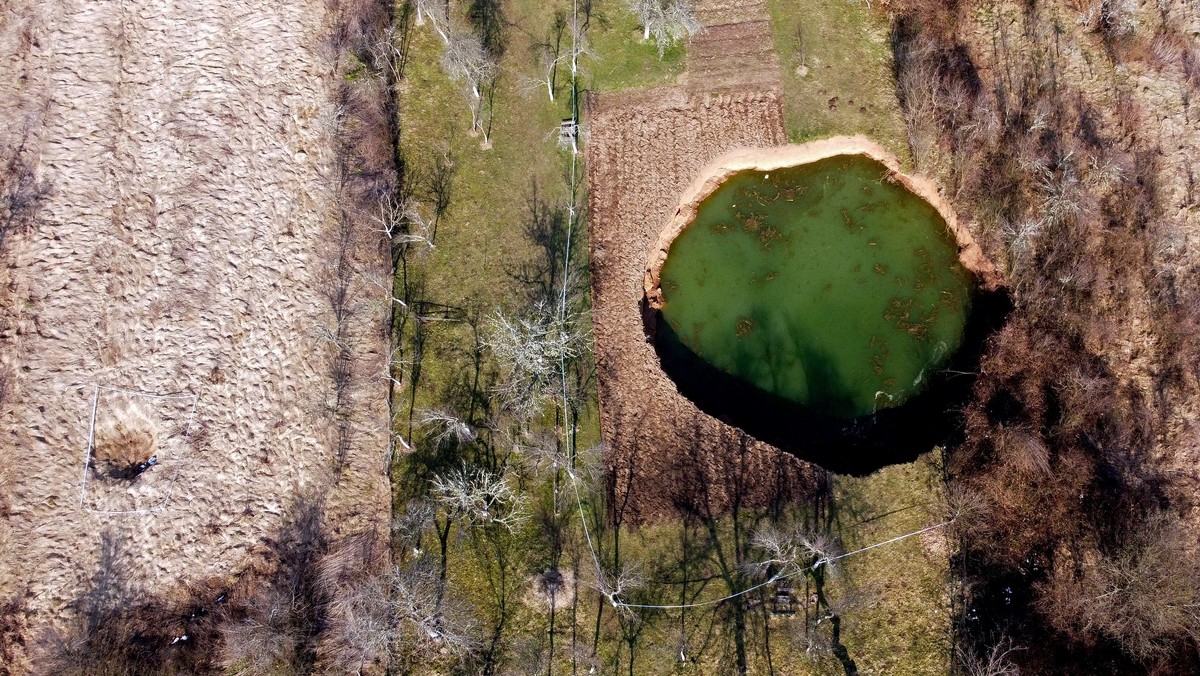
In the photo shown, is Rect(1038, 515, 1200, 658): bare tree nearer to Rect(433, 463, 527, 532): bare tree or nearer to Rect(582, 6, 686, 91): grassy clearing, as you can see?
Rect(433, 463, 527, 532): bare tree

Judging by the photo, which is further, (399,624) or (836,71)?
(836,71)

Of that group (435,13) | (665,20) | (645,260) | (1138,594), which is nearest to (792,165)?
(645,260)

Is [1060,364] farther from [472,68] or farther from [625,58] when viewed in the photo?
[472,68]

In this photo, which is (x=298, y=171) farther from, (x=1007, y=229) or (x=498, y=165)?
(x=1007, y=229)

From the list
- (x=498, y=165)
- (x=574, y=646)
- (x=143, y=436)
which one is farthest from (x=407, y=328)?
(x=574, y=646)

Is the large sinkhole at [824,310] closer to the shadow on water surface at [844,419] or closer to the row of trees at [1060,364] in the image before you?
the shadow on water surface at [844,419]

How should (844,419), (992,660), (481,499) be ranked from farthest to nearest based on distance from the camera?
(844,419) → (481,499) → (992,660)
